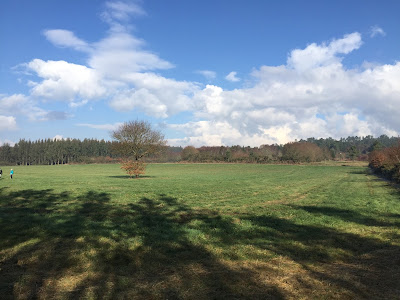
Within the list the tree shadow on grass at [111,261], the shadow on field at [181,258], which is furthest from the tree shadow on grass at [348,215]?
the tree shadow on grass at [111,261]

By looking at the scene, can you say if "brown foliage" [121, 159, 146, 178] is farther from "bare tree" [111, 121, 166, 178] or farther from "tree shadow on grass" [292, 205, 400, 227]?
"tree shadow on grass" [292, 205, 400, 227]

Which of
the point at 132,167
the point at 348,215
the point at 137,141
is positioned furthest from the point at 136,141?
the point at 348,215

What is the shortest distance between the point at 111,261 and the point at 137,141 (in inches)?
1728

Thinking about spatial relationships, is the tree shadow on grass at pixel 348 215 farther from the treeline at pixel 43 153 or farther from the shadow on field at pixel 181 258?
the treeline at pixel 43 153

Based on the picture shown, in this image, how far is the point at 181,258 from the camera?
23.7 feet

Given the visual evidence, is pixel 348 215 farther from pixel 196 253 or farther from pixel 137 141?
pixel 137 141

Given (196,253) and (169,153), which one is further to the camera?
(169,153)

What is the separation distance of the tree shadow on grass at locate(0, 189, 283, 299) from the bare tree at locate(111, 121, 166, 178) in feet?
121

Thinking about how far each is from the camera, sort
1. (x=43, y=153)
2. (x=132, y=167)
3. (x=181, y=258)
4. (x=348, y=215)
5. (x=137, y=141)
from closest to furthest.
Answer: (x=181, y=258) < (x=348, y=215) < (x=132, y=167) < (x=137, y=141) < (x=43, y=153)

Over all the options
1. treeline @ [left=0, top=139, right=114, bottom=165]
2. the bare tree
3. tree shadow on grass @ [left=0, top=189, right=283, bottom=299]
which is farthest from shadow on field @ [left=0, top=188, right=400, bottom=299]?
treeline @ [left=0, top=139, right=114, bottom=165]

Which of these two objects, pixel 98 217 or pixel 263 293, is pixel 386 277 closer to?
Answer: pixel 263 293

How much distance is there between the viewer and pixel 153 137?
50469 millimetres

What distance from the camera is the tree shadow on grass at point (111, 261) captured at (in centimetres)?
534

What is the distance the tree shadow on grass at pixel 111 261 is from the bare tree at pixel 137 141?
37.0 m
